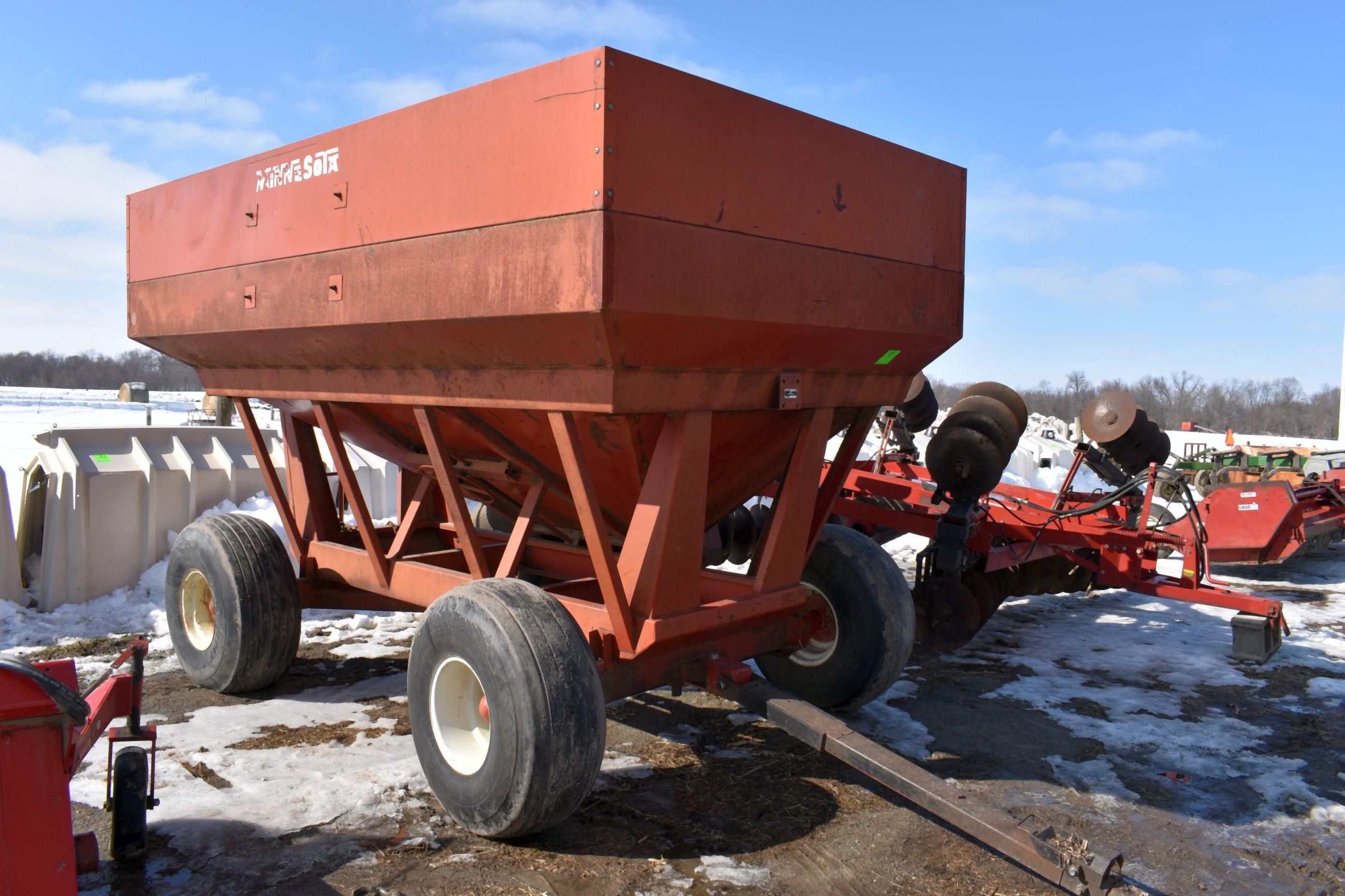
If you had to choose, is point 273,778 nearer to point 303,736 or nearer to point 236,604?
point 303,736

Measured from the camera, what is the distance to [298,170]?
436 centimetres

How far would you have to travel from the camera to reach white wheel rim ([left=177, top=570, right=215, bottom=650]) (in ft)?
18.2

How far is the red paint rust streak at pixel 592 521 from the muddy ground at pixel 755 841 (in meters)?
0.83

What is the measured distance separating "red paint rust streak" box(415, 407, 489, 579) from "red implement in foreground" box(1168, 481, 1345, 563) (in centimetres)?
781

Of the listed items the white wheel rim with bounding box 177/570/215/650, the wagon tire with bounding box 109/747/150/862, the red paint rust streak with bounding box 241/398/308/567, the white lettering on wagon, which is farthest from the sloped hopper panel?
the wagon tire with bounding box 109/747/150/862

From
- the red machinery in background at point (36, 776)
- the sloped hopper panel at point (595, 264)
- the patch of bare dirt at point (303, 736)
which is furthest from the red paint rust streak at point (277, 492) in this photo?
the red machinery in background at point (36, 776)

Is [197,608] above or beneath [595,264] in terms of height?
beneath

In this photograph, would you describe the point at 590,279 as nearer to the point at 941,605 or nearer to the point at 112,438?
the point at 941,605

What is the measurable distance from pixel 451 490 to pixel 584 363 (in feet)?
4.35

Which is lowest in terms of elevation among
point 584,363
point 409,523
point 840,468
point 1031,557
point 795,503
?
point 1031,557

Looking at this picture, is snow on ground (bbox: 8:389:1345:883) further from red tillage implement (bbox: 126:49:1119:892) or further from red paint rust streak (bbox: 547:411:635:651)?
red paint rust streak (bbox: 547:411:635:651)

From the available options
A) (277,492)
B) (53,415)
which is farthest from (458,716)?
(53,415)

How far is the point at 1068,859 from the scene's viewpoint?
2.70 meters

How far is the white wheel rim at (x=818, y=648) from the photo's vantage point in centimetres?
498
